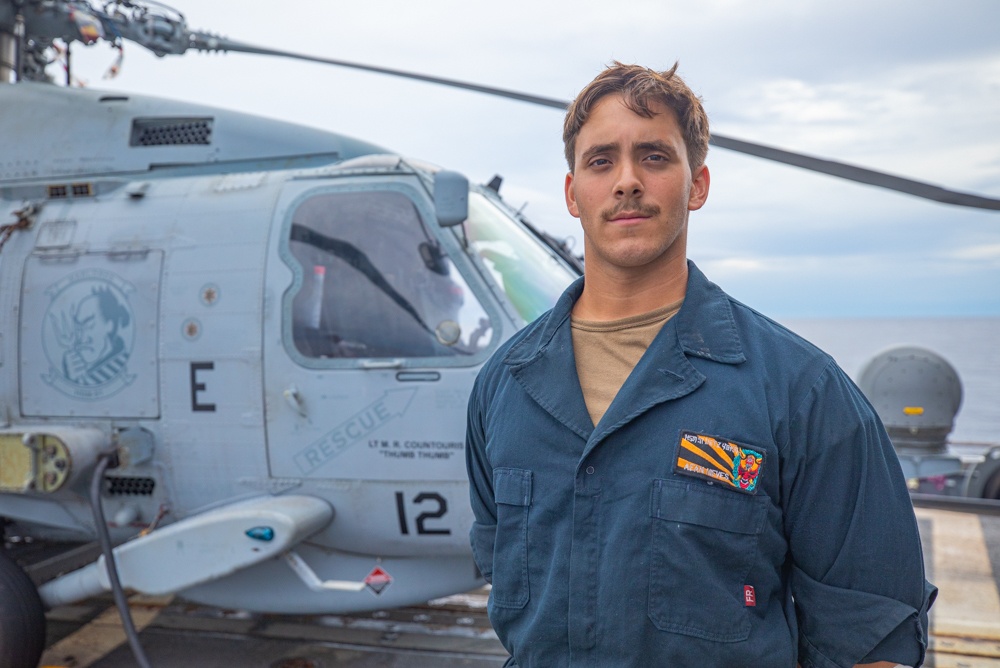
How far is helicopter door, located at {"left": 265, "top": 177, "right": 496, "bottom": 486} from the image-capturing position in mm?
3855

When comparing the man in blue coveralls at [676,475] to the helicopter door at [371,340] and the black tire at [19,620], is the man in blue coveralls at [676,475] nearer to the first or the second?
the helicopter door at [371,340]

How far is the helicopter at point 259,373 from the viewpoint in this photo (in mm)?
3877

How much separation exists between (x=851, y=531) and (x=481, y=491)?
88 cm

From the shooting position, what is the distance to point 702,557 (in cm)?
155

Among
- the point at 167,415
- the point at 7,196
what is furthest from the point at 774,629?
the point at 7,196

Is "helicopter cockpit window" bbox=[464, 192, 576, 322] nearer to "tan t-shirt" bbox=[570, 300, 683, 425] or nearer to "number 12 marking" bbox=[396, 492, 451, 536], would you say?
"number 12 marking" bbox=[396, 492, 451, 536]

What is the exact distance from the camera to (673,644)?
1.54 m

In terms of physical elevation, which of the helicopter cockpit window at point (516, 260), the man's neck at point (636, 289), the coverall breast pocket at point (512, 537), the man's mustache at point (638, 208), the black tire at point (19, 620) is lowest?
the black tire at point (19, 620)

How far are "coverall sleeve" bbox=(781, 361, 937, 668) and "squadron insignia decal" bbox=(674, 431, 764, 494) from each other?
77 mm

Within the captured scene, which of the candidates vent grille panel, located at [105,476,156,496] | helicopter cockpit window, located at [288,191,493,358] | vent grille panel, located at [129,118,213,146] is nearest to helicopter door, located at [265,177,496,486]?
helicopter cockpit window, located at [288,191,493,358]

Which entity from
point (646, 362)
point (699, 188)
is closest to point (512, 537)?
point (646, 362)

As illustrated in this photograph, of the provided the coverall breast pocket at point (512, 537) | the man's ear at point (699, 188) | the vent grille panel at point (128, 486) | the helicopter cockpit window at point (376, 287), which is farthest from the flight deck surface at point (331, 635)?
the man's ear at point (699, 188)

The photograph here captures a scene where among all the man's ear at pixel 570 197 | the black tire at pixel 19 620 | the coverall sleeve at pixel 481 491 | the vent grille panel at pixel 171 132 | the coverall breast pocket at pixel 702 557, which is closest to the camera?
the coverall breast pocket at pixel 702 557

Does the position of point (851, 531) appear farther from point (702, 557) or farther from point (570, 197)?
point (570, 197)
